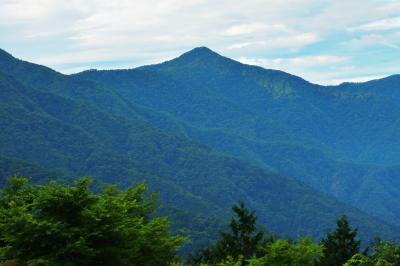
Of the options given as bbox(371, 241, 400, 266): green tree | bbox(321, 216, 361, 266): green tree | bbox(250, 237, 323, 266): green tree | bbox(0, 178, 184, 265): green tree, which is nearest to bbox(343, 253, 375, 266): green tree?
bbox(250, 237, 323, 266): green tree

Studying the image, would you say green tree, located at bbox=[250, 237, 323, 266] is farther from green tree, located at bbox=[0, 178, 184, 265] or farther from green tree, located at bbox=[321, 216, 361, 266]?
green tree, located at bbox=[321, 216, 361, 266]

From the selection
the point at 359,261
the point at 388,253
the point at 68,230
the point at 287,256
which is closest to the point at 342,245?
the point at 388,253

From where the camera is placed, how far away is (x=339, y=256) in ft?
149

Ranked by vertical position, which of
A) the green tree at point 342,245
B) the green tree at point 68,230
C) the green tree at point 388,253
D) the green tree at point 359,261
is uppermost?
the green tree at point 68,230

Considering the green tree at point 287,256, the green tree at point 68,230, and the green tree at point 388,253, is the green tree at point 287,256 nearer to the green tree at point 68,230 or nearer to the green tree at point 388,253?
the green tree at point 388,253

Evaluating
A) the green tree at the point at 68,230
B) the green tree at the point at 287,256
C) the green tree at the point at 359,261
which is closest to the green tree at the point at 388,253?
the green tree at the point at 287,256

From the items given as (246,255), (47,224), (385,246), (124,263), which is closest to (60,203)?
(47,224)

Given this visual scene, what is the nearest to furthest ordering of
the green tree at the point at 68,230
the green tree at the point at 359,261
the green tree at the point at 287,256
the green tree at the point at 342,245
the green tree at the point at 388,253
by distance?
the green tree at the point at 68,230, the green tree at the point at 359,261, the green tree at the point at 287,256, the green tree at the point at 388,253, the green tree at the point at 342,245

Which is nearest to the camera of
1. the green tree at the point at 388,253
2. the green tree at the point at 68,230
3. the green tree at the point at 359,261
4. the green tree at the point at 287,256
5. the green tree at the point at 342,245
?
the green tree at the point at 68,230

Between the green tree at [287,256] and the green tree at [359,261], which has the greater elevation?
the green tree at [359,261]

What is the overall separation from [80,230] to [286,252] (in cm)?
1088

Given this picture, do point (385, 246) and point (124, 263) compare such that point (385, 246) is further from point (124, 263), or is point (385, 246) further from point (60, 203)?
point (60, 203)

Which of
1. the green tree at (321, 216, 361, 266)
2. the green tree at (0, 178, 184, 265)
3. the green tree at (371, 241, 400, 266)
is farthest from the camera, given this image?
the green tree at (321, 216, 361, 266)

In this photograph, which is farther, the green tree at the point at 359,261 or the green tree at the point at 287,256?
the green tree at the point at 287,256
